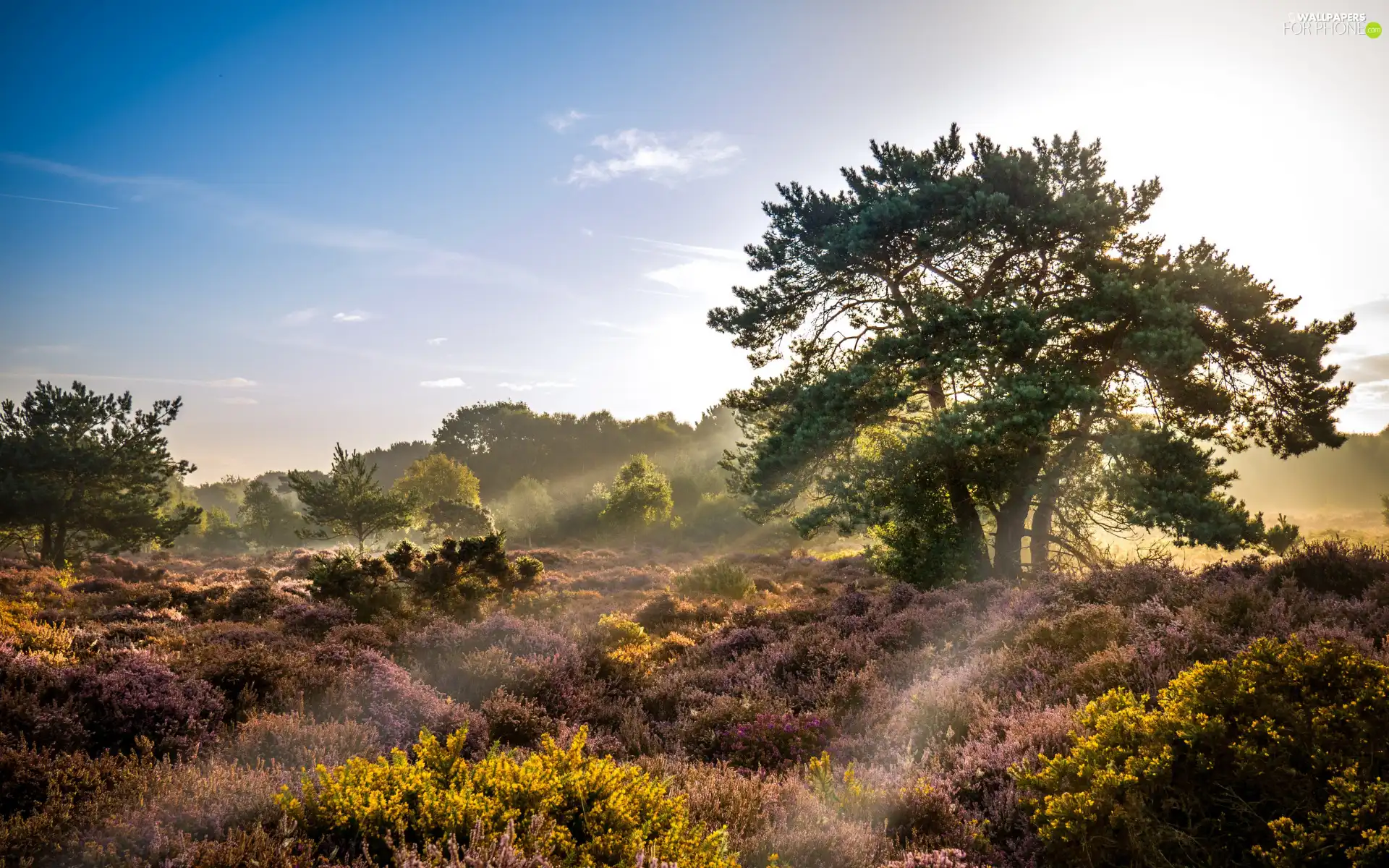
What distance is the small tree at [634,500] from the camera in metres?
39.2

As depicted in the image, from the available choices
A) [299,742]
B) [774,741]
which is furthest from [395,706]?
[774,741]

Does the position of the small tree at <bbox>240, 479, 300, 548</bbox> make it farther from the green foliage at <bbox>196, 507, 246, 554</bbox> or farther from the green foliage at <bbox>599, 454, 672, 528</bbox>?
the green foliage at <bbox>599, 454, 672, 528</bbox>

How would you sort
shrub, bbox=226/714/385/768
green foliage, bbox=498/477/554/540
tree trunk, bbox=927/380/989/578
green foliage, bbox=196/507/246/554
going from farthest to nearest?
green foliage, bbox=196/507/246/554
green foliage, bbox=498/477/554/540
tree trunk, bbox=927/380/989/578
shrub, bbox=226/714/385/768

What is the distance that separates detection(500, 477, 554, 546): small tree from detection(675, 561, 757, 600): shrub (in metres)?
32.8

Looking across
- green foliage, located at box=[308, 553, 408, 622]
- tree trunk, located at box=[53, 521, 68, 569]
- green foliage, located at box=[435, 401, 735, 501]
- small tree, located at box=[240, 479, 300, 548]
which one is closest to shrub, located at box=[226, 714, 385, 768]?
green foliage, located at box=[308, 553, 408, 622]

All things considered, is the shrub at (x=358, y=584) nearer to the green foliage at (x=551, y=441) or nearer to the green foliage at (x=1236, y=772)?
the green foliage at (x=1236, y=772)

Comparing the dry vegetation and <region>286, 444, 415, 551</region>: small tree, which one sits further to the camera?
<region>286, 444, 415, 551</region>: small tree

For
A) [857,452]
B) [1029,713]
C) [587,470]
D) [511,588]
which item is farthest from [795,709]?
[587,470]

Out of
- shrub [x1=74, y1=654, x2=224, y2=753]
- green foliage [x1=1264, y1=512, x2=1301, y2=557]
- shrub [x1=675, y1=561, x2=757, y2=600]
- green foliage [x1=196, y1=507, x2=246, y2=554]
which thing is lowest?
green foliage [x1=196, y1=507, x2=246, y2=554]

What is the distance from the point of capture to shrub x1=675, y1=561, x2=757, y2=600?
16.8m

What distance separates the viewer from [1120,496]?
1197 cm

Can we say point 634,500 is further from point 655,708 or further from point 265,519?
point 265,519

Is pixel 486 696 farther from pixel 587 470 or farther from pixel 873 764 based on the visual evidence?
pixel 587 470

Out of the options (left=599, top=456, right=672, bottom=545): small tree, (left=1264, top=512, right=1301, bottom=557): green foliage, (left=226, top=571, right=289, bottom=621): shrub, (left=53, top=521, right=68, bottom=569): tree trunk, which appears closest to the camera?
(left=1264, top=512, right=1301, bottom=557): green foliage
